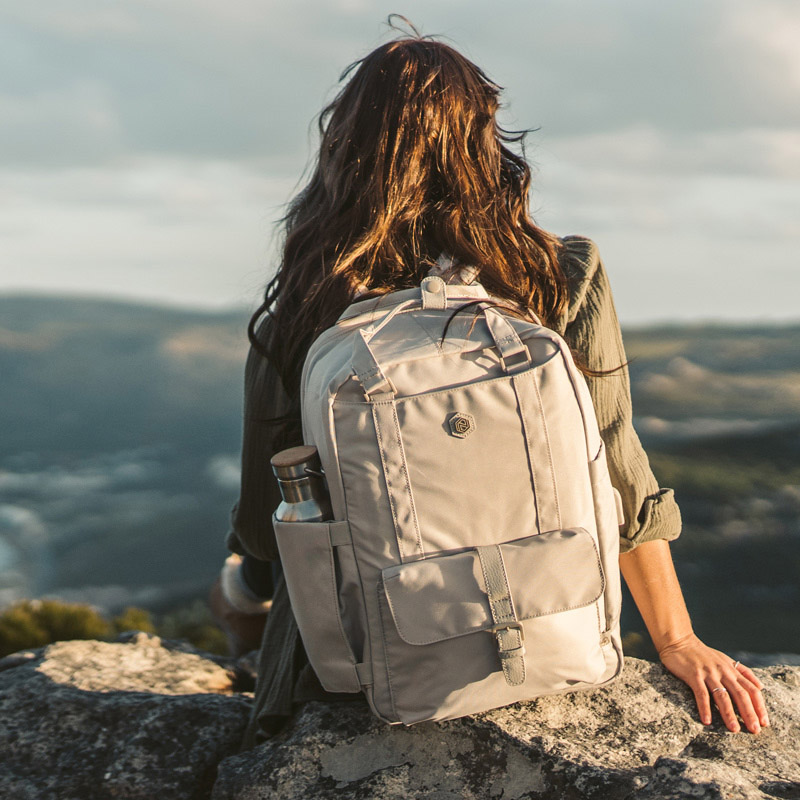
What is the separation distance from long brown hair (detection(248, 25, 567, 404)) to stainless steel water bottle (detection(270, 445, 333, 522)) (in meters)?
0.32

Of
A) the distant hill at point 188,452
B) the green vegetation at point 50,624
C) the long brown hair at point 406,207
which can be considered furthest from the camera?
the distant hill at point 188,452

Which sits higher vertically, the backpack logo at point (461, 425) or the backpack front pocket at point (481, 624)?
the backpack logo at point (461, 425)

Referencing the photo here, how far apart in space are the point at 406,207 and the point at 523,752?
3.88 feet

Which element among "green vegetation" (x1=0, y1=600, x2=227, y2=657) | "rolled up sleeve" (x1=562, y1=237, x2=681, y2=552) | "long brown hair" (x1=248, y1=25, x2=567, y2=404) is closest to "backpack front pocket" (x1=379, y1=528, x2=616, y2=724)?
"rolled up sleeve" (x1=562, y1=237, x2=681, y2=552)

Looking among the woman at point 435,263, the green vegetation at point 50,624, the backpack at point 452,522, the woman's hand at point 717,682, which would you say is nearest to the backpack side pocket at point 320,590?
the backpack at point 452,522

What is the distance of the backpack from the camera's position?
4.85 feet

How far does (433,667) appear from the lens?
1.51 m

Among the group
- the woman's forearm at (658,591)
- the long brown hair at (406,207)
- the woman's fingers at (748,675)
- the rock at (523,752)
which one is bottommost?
the rock at (523,752)

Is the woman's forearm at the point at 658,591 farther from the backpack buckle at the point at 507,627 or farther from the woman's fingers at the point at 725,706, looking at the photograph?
the backpack buckle at the point at 507,627

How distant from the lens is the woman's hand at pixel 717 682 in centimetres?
179

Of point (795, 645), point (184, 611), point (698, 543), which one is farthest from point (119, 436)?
point (795, 645)

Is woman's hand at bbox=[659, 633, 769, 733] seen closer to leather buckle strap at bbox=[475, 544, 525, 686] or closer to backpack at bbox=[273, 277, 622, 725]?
backpack at bbox=[273, 277, 622, 725]

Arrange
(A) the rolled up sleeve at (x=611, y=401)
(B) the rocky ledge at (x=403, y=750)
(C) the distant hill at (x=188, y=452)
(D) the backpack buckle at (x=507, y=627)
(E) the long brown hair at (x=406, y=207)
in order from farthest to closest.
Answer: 1. (C) the distant hill at (x=188, y=452)
2. (A) the rolled up sleeve at (x=611, y=401)
3. (E) the long brown hair at (x=406, y=207)
4. (B) the rocky ledge at (x=403, y=750)
5. (D) the backpack buckle at (x=507, y=627)

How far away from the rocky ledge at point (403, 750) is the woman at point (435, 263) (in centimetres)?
10
